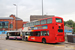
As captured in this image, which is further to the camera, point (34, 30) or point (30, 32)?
point (30, 32)

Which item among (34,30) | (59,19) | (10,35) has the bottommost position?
(10,35)

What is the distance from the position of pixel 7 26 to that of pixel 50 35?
58.1 m

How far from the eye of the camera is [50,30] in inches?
582

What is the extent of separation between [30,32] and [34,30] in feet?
5.32

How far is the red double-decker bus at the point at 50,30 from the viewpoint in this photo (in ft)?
46.4

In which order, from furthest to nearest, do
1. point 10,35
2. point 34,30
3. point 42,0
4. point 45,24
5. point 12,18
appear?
point 12,18 < point 10,35 < point 42,0 < point 34,30 < point 45,24

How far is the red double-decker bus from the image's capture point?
14156mm

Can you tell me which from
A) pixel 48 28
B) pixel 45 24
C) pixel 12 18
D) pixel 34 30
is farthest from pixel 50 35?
pixel 12 18

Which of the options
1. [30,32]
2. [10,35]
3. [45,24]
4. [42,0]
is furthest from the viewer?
[10,35]

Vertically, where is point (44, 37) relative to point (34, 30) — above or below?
below

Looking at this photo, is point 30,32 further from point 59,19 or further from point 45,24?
point 59,19

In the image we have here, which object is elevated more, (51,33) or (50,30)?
(50,30)

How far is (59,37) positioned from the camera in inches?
565

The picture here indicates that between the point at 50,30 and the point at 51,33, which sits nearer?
the point at 51,33
